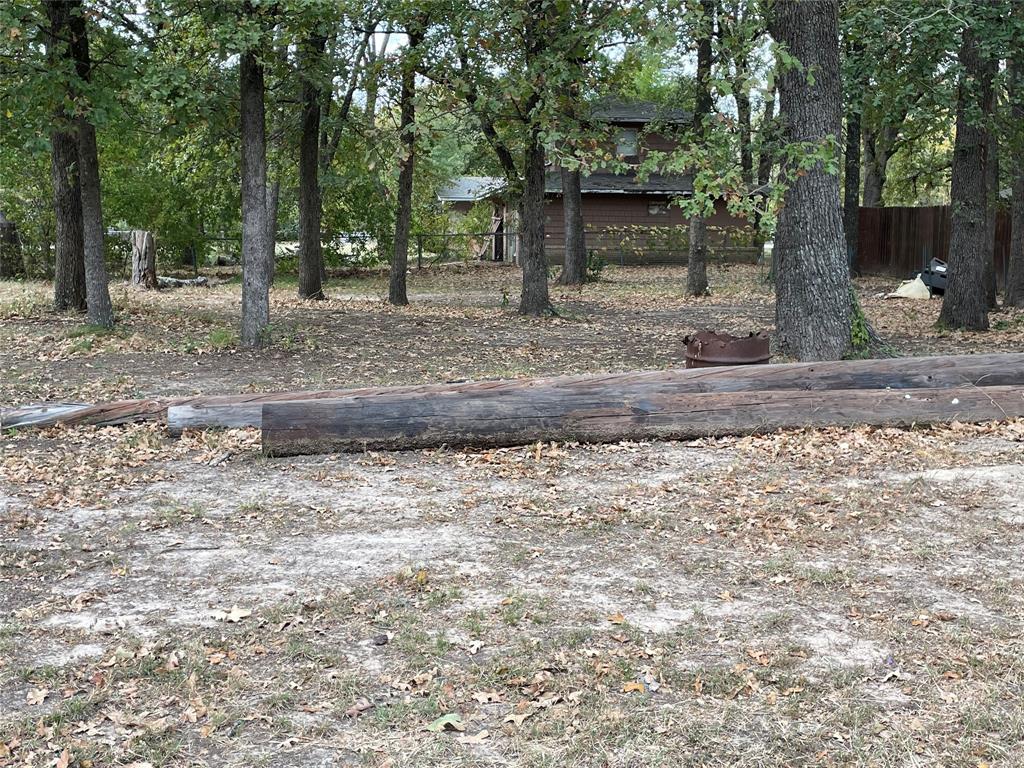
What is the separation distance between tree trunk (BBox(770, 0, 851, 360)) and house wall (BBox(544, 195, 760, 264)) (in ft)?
81.7

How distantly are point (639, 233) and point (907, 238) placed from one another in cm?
1210

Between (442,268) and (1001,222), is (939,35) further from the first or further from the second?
(442,268)

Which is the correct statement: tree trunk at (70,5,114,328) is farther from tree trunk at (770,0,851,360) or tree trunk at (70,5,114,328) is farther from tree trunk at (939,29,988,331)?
tree trunk at (939,29,988,331)

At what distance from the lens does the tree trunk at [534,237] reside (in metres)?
18.0

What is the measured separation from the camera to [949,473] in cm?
752

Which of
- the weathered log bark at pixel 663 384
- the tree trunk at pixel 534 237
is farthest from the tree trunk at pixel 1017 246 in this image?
the weathered log bark at pixel 663 384

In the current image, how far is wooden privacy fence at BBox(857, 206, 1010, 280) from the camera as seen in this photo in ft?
78.8

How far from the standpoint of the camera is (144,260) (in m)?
24.8

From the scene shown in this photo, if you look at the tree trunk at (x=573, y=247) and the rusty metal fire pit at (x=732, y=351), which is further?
the tree trunk at (x=573, y=247)

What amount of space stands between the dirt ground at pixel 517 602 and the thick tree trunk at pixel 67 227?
9044mm

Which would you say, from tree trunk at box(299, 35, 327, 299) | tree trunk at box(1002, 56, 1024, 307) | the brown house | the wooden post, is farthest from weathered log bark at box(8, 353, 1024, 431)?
the brown house

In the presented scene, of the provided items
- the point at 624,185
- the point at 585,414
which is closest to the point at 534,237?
the point at 585,414

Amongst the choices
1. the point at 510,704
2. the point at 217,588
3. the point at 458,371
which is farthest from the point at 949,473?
Answer: the point at 458,371

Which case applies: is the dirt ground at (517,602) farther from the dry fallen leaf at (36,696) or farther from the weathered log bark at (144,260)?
the weathered log bark at (144,260)
